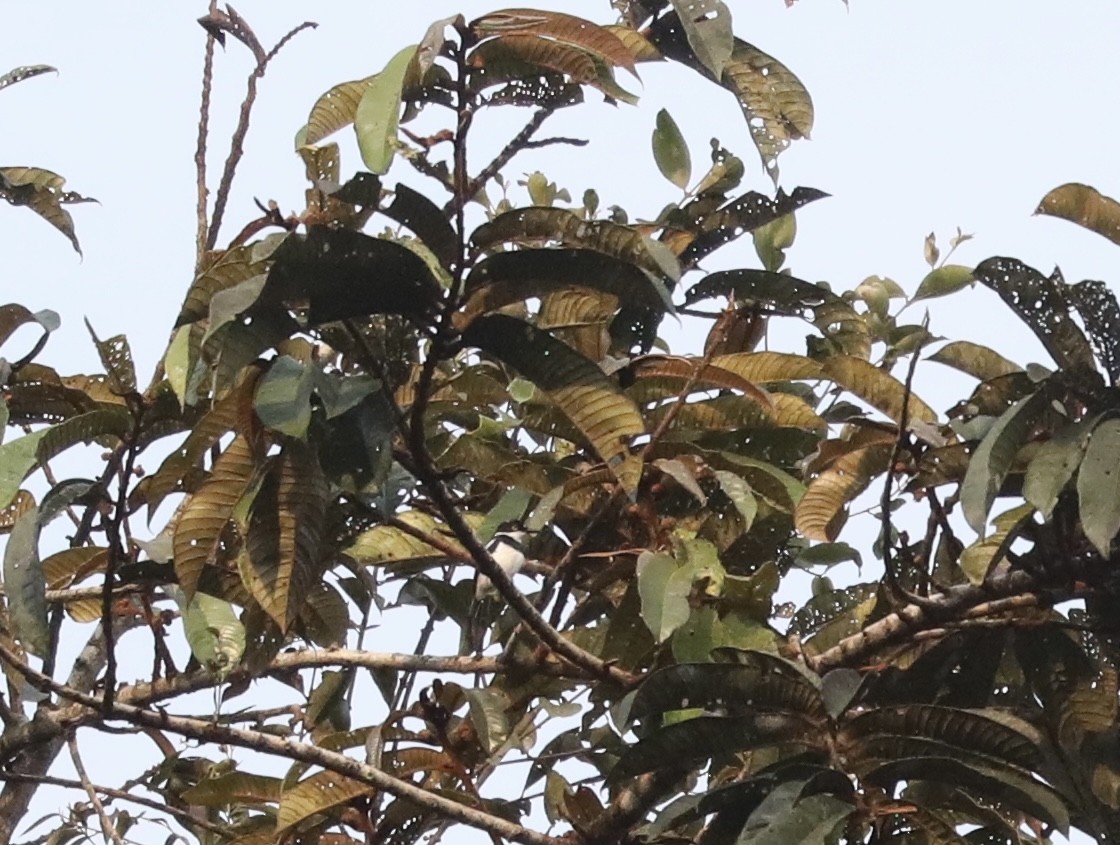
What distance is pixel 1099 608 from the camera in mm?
1284

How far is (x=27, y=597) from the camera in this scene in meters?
1.17

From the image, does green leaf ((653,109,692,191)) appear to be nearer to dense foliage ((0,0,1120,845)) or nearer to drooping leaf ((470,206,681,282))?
dense foliage ((0,0,1120,845))

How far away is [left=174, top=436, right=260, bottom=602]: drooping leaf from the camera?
1.19 meters

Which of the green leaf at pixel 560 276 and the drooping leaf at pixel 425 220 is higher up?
the drooping leaf at pixel 425 220

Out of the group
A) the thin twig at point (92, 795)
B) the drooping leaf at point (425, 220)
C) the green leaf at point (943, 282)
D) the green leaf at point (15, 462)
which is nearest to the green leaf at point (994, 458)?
the drooping leaf at point (425, 220)

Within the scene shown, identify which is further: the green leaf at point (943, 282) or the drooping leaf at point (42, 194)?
the green leaf at point (943, 282)

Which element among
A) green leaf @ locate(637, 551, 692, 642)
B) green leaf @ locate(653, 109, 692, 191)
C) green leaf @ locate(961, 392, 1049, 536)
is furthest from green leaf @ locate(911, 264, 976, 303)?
green leaf @ locate(637, 551, 692, 642)

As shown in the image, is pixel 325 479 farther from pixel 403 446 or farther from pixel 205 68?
pixel 205 68

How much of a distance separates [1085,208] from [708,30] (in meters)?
0.39

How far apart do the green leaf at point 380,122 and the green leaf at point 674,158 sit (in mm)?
697

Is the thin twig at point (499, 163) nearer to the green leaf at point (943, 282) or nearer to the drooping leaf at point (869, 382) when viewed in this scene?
the drooping leaf at point (869, 382)

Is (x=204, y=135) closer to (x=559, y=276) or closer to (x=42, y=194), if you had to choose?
(x=42, y=194)

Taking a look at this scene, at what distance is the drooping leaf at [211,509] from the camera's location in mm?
1193

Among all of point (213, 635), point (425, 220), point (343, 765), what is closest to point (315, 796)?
point (343, 765)
